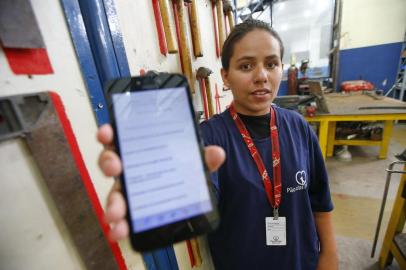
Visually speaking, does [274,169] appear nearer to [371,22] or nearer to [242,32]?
[242,32]

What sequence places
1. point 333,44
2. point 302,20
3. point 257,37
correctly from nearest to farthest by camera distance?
point 257,37 → point 333,44 → point 302,20

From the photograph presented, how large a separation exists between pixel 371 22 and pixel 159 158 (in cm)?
485

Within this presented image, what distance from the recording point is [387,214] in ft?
5.13

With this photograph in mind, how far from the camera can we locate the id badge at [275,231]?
60cm

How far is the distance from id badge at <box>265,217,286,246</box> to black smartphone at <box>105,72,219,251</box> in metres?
0.35

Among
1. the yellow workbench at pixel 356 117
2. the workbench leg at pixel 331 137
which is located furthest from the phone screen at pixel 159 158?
the workbench leg at pixel 331 137

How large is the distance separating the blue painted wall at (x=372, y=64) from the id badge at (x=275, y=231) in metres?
4.31

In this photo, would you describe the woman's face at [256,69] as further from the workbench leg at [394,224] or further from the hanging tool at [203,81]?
the workbench leg at [394,224]

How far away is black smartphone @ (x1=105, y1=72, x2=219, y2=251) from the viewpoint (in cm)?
31

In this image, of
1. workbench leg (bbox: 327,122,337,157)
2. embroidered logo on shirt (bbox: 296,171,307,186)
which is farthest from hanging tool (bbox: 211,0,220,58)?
workbench leg (bbox: 327,122,337,157)

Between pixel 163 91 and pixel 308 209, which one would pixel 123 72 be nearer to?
pixel 163 91

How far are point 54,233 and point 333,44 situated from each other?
4.95 meters

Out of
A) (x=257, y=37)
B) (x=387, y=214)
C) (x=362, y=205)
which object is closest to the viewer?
(x=257, y=37)

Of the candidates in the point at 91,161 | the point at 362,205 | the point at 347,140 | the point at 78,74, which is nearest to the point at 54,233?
the point at 91,161
